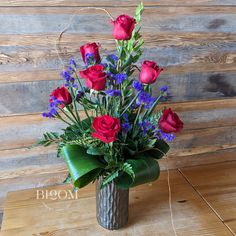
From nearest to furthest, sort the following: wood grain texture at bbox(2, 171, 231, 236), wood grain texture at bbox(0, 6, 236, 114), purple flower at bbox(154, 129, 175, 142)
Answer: purple flower at bbox(154, 129, 175, 142), wood grain texture at bbox(2, 171, 231, 236), wood grain texture at bbox(0, 6, 236, 114)

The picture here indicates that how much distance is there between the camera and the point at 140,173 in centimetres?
83

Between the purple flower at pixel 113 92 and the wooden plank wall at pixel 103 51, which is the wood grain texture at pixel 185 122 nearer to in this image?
the wooden plank wall at pixel 103 51

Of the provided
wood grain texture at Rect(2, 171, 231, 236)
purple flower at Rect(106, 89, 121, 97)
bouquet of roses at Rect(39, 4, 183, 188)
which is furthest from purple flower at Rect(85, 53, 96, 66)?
wood grain texture at Rect(2, 171, 231, 236)

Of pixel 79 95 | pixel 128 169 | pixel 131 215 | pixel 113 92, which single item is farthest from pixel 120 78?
pixel 131 215

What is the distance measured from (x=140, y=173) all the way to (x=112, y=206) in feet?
0.60

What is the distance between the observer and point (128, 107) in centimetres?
85

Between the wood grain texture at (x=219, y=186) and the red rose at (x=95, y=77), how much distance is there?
67 centimetres

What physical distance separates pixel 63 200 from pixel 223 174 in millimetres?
713

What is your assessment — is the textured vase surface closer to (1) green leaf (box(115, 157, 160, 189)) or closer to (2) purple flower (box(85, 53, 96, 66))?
(1) green leaf (box(115, 157, 160, 189))

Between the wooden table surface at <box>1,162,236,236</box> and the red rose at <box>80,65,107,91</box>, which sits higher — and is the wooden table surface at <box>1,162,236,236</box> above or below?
below

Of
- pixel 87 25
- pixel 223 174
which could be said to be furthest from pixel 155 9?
pixel 223 174

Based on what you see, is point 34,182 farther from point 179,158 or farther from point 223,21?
point 223,21

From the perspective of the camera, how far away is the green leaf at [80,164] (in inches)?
31.2

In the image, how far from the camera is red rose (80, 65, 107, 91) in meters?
0.75
